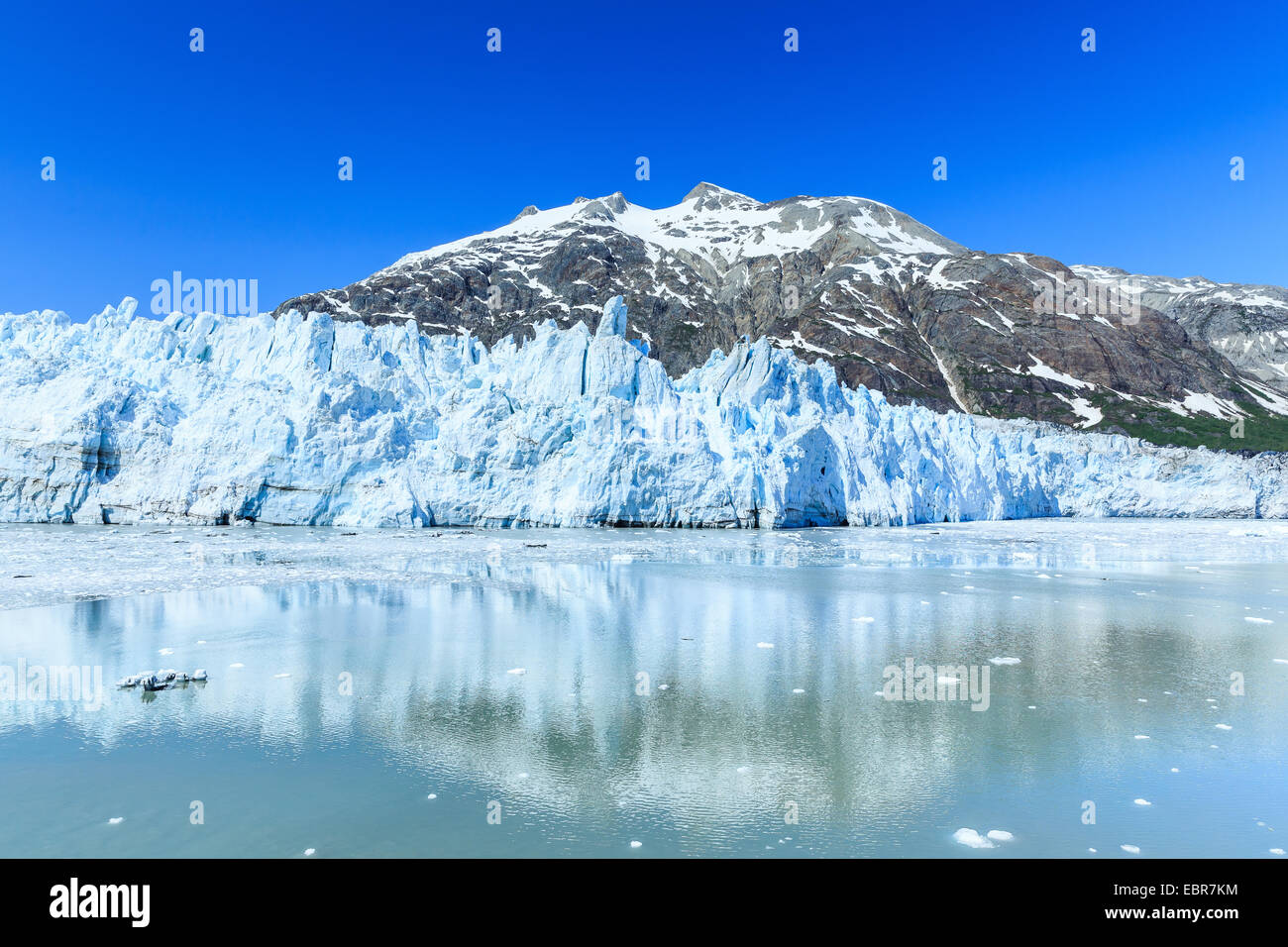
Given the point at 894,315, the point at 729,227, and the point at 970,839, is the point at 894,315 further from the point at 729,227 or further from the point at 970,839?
the point at 970,839

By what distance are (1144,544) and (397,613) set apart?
2519 cm

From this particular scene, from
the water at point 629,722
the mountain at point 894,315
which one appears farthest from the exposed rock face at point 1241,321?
the water at point 629,722

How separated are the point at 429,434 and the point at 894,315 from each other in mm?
96514

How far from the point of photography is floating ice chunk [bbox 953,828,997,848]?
4.50 meters

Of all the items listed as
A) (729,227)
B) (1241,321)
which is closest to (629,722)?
(729,227)

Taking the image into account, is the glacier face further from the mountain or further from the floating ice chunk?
the mountain

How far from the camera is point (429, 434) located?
29234 millimetres

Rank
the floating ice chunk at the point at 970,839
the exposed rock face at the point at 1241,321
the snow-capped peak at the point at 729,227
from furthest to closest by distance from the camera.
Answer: the snow-capped peak at the point at 729,227
the exposed rock face at the point at 1241,321
the floating ice chunk at the point at 970,839

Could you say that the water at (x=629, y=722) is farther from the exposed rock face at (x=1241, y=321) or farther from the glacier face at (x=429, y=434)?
the exposed rock face at (x=1241, y=321)

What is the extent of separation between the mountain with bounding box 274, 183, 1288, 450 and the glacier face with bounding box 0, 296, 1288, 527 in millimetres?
52150

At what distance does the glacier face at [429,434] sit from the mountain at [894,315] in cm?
5215

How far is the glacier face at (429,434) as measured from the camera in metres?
26.4

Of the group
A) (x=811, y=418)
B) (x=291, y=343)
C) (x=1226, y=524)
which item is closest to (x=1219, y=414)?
(x=1226, y=524)

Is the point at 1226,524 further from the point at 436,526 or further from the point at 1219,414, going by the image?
the point at 1219,414
